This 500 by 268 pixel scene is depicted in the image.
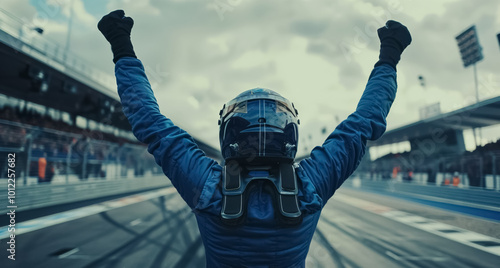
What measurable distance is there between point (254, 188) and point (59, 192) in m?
14.2

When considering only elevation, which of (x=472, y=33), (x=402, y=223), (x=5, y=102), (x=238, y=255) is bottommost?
(x=402, y=223)

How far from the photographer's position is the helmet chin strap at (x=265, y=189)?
46.8 inches

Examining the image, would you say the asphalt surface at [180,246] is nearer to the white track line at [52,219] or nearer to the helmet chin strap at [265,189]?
the white track line at [52,219]

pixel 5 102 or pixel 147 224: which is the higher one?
pixel 5 102

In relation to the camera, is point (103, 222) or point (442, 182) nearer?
point (103, 222)

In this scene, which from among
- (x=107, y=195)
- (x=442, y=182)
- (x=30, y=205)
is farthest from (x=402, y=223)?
(x=107, y=195)

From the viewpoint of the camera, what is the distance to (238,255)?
4.18 feet

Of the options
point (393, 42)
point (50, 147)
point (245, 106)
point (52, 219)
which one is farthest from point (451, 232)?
point (50, 147)

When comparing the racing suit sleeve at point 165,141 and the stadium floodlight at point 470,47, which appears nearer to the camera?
the racing suit sleeve at point 165,141

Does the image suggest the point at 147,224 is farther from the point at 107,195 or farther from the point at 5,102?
the point at 5,102

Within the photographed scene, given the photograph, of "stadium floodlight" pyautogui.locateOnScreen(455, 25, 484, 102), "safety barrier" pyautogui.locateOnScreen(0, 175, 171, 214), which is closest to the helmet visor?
"safety barrier" pyautogui.locateOnScreen(0, 175, 171, 214)

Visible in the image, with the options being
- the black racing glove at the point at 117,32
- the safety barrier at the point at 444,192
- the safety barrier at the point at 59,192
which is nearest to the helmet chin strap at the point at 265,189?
the black racing glove at the point at 117,32

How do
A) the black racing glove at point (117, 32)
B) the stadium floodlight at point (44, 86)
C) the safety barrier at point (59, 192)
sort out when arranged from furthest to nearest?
the stadium floodlight at point (44, 86)
the safety barrier at point (59, 192)
the black racing glove at point (117, 32)

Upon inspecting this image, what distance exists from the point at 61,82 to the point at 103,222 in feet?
37.5
